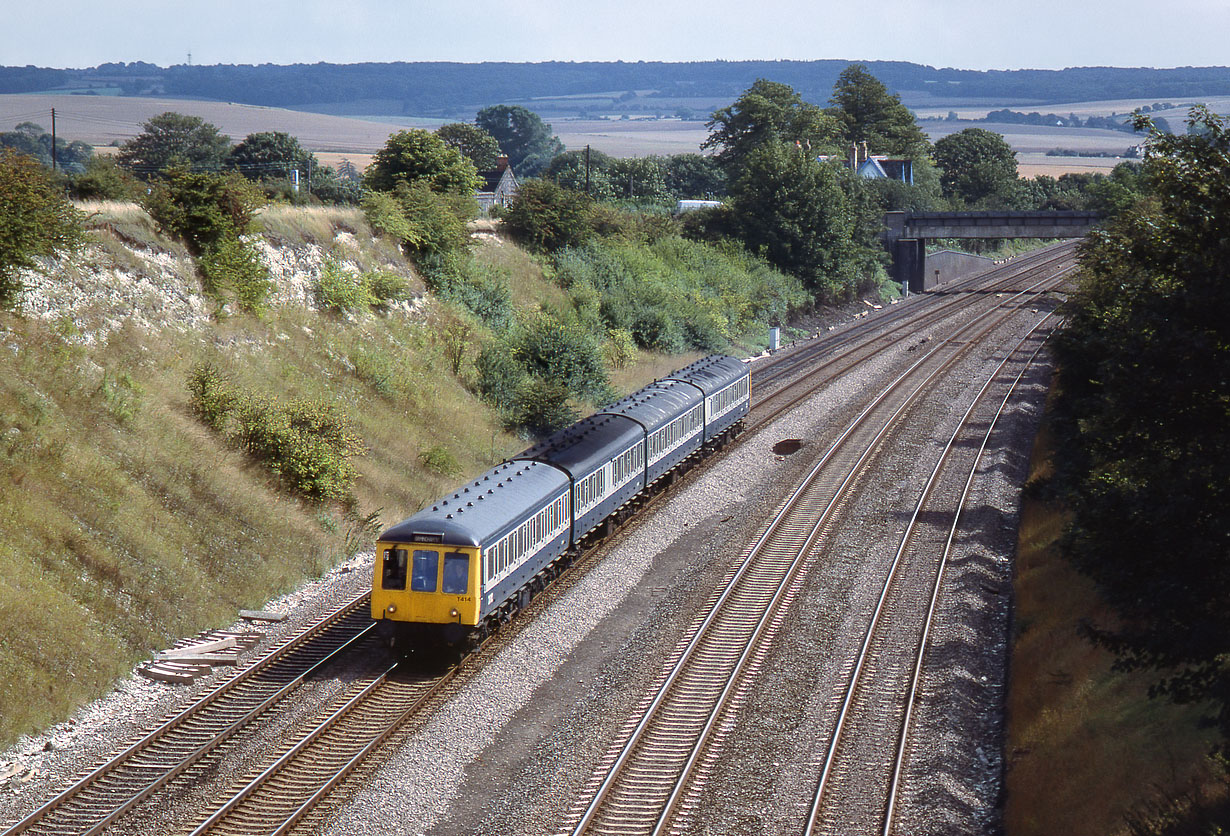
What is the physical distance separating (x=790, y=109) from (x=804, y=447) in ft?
246

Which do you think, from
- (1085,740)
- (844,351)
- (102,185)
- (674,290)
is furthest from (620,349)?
(1085,740)

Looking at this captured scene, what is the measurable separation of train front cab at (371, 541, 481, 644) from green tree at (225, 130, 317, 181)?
68.5 m

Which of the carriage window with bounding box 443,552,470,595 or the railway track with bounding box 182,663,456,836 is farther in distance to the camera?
the carriage window with bounding box 443,552,470,595

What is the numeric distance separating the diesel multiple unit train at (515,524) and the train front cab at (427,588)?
0.7 inches

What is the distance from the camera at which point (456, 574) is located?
20.3 meters

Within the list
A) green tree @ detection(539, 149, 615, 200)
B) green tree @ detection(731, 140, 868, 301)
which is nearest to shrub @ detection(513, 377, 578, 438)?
green tree @ detection(539, 149, 615, 200)

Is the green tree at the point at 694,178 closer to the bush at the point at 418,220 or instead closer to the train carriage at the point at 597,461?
the bush at the point at 418,220

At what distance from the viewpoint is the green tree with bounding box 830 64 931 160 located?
441 feet

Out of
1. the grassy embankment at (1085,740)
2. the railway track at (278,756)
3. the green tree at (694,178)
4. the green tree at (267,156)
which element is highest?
the green tree at (694,178)

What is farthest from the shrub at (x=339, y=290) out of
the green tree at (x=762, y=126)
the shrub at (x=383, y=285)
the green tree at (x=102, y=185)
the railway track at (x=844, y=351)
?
the green tree at (x=762, y=126)

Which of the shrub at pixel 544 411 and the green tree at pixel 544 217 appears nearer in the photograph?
the shrub at pixel 544 411

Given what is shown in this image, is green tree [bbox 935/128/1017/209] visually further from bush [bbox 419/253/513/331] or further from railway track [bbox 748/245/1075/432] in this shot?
bush [bbox 419/253/513/331]

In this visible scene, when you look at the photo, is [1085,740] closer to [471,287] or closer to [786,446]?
[786,446]

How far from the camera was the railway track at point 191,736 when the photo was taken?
15211mm
